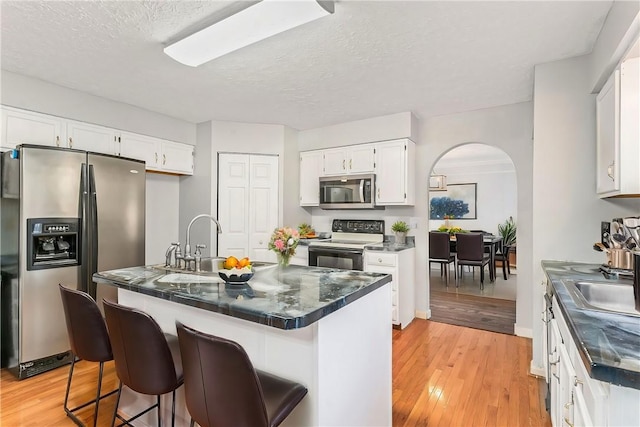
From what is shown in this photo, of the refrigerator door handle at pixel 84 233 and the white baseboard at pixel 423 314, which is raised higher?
the refrigerator door handle at pixel 84 233

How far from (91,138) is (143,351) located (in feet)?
9.17

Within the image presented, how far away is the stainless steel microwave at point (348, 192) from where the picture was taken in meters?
4.04

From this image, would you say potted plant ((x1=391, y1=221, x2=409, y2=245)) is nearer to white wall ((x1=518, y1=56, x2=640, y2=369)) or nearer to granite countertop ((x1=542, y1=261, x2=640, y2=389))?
white wall ((x1=518, y1=56, x2=640, y2=369))

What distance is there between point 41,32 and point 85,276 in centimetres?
191

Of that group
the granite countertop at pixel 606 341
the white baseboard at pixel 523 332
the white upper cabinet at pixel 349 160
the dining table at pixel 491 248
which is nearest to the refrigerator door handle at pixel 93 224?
the white upper cabinet at pixel 349 160

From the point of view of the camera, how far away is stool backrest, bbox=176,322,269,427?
3.56ft

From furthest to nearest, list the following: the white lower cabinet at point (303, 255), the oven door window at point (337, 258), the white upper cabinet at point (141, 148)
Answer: the white lower cabinet at point (303, 255) < the oven door window at point (337, 258) < the white upper cabinet at point (141, 148)

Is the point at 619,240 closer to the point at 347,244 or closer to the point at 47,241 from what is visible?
the point at 347,244

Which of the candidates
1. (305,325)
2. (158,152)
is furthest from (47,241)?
(305,325)

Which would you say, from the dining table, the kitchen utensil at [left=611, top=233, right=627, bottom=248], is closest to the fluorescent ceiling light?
the kitchen utensil at [left=611, top=233, right=627, bottom=248]

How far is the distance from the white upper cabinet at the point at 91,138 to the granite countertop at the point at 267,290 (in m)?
1.83

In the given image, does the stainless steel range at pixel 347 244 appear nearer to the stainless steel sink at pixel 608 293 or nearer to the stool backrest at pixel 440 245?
the stool backrest at pixel 440 245

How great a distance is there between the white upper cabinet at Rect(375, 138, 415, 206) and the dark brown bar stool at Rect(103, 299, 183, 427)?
299 centimetres

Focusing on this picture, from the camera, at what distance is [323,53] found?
8.04 ft
